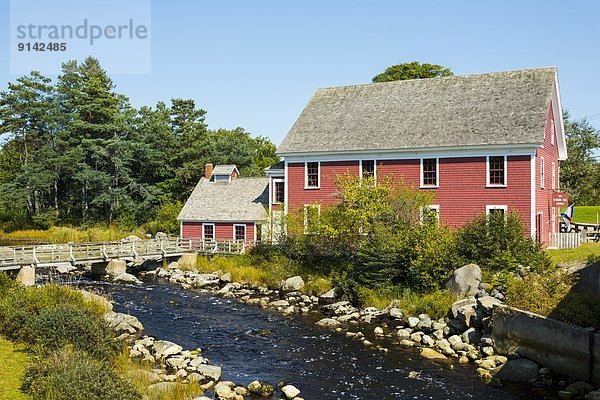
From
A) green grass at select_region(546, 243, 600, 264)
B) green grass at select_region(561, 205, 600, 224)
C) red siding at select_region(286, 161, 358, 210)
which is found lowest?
green grass at select_region(546, 243, 600, 264)

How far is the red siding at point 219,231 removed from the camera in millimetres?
39594

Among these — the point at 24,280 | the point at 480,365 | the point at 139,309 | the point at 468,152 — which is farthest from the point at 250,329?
the point at 468,152

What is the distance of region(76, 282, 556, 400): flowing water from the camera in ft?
51.8

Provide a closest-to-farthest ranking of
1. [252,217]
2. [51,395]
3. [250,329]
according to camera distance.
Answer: [51,395]
[250,329]
[252,217]

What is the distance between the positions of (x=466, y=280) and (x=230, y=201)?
22295 millimetres

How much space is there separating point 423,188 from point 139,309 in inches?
683

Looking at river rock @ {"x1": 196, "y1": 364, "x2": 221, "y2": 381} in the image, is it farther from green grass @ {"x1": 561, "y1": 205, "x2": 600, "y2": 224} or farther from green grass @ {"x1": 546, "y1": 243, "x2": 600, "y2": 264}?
green grass @ {"x1": 561, "y1": 205, "x2": 600, "y2": 224}

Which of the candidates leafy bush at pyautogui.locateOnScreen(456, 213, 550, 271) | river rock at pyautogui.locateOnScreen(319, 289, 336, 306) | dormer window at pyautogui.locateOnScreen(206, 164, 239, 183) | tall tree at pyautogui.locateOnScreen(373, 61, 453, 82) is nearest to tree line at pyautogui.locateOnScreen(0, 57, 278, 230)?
dormer window at pyautogui.locateOnScreen(206, 164, 239, 183)

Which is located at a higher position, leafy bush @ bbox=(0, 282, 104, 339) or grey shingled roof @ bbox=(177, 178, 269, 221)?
grey shingled roof @ bbox=(177, 178, 269, 221)

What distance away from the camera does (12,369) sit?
13828 mm

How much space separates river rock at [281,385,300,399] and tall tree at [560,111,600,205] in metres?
51.7

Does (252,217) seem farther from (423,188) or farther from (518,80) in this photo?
(518,80)

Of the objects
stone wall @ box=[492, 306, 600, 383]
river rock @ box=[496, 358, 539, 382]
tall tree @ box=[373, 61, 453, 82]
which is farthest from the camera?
tall tree @ box=[373, 61, 453, 82]

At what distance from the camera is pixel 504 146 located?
29859mm
